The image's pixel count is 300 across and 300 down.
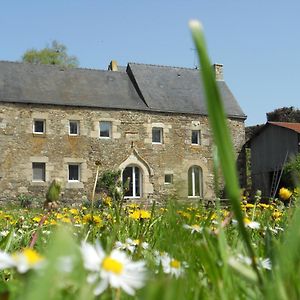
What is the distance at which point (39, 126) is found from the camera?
25.1 m

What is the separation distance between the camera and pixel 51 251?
1.33 ft

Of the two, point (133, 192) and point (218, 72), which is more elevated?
point (218, 72)

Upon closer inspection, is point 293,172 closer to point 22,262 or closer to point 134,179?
point 22,262

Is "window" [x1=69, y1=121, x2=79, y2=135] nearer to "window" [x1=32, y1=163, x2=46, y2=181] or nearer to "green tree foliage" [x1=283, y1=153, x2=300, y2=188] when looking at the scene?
"window" [x1=32, y1=163, x2=46, y2=181]

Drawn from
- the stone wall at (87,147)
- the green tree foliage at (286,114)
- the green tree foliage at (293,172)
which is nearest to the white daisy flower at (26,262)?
the green tree foliage at (293,172)

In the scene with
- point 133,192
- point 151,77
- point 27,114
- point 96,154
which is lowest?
point 133,192

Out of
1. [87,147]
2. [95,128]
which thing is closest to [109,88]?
[95,128]

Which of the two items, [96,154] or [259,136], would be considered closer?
[96,154]

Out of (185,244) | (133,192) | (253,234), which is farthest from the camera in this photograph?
(133,192)

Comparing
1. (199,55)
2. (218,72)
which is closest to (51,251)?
(199,55)

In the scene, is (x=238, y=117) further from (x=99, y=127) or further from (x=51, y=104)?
(x=51, y=104)

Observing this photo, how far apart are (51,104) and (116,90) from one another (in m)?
3.82

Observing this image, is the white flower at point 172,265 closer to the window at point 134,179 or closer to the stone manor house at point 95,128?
the stone manor house at point 95,128

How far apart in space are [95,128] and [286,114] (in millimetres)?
18578
